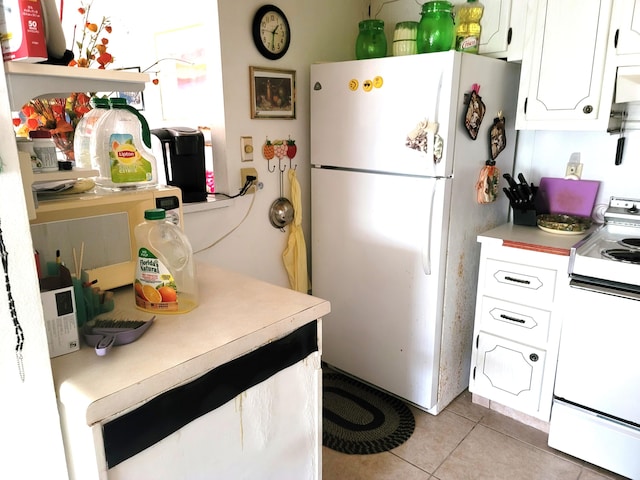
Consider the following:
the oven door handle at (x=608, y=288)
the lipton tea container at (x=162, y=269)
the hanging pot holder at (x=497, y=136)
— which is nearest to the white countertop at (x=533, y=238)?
the oven door handle at (x=608, y=288)

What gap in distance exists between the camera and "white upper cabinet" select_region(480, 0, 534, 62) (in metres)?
2.15

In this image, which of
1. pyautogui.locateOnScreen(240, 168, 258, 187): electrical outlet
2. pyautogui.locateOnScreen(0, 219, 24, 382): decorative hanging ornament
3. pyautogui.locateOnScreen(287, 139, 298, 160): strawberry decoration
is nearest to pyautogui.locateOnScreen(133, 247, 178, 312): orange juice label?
pyautogui.locateOnScreen(0, 219, 24, 382): decorative hanging ornament

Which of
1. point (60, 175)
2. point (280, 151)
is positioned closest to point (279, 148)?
point (280, 151)

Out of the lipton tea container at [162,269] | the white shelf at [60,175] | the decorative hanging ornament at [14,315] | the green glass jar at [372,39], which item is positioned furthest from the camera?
the green glass jar at [372,39]

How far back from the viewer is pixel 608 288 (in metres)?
1.84

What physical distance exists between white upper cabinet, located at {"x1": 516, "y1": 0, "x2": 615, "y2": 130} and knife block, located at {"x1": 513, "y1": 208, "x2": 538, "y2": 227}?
440mm

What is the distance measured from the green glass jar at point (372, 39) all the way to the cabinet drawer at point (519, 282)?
1.18 meters

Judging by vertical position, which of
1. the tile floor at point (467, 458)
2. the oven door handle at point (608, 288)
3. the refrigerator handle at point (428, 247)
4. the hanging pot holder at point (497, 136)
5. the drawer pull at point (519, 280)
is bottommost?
the tile floor at point (467, 458)

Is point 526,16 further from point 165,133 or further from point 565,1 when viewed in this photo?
point 165,133

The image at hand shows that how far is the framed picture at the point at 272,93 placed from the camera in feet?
7.38

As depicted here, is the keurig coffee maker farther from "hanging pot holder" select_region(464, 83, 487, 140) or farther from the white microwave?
"hanging pot holder" select_region(464, 83, 487, 140)

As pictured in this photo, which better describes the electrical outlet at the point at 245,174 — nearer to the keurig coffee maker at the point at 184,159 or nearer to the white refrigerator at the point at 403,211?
the keurig coffee maker at the point at 184,159

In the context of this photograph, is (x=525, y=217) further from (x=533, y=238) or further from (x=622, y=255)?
(x=622, y=255)

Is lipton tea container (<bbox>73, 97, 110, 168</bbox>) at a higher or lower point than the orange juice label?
higher
